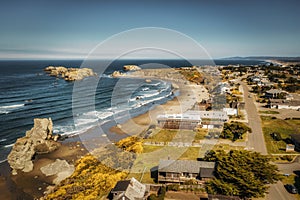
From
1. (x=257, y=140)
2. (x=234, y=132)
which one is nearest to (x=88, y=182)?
(x=234, y=132)

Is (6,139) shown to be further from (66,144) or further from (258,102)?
(258,102)

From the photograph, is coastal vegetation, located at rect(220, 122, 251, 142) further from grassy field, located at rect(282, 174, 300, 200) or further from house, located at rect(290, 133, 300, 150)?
grassy field, located at rect(282, 174, 300, 200)

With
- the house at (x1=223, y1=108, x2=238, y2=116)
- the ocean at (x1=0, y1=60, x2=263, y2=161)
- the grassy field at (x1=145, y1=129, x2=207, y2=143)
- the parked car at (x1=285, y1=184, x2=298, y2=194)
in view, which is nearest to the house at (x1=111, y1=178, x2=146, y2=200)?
the parked car at (x1=285, y1=184, x2=298, y2=194)

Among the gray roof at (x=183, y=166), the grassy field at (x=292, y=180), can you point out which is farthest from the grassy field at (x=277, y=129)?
the gray roof at (x=183, y=166)

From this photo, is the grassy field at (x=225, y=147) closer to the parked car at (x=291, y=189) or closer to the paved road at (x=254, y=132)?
the paved road at (x=254, y=132)

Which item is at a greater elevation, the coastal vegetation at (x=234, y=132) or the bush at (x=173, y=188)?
the coastal vegetation at (x=234, y=132)

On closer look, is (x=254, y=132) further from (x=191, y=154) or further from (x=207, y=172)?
(x=207, y=172)
